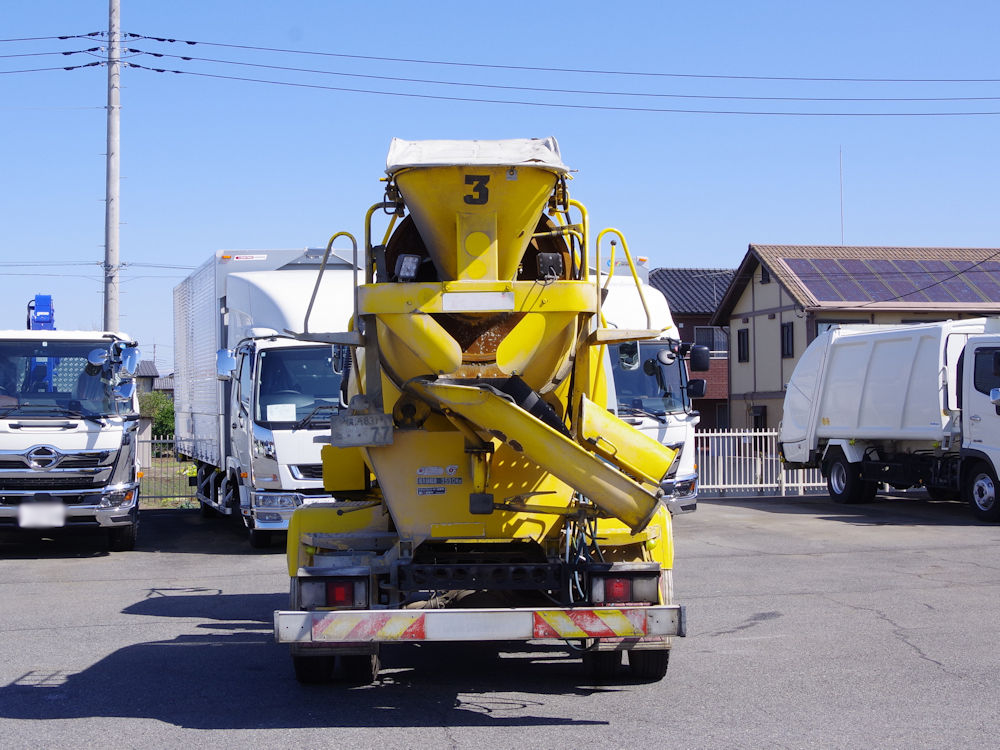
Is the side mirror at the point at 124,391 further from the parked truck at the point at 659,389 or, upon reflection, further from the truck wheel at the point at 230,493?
the parked truck at the point at 659,389

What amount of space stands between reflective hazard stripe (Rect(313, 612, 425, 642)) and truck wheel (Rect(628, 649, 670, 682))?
182cm

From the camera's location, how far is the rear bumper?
6.23 meters

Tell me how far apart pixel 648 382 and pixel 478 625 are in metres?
9.78

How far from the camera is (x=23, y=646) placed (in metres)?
8.84

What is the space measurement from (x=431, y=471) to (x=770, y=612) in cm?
450

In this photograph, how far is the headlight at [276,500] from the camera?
45.2 feet

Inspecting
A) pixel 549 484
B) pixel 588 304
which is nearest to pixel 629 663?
pixel 549 484

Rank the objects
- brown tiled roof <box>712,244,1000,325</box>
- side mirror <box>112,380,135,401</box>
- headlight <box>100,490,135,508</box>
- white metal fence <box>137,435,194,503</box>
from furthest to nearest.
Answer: brown tiled roof <box>712,244,1000,325</box>
white metal fence <box>137,435,194,503</box>
side mirror <box>112,380,135,401</box>
headlight <box>100,490,135,508</box>

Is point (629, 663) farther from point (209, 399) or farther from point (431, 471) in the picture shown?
point (209, 399)

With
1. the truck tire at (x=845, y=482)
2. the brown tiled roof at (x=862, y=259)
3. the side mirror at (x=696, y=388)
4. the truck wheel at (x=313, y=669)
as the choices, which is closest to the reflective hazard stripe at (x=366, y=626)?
the truck wheel at (x=313, y=669)

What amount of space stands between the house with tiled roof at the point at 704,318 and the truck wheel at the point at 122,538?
35.8m

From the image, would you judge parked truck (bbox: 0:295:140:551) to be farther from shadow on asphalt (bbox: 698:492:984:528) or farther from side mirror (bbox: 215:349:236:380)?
shadow on asphalt (bbox: 698:492:984:528)

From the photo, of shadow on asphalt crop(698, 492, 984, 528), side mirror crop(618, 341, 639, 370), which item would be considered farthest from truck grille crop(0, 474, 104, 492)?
shadow on asphalt crop(698, 492, 984, 528)

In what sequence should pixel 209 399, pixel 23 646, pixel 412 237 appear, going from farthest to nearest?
pixel 209 399 < pixel 23 646 < pixel 412 237
